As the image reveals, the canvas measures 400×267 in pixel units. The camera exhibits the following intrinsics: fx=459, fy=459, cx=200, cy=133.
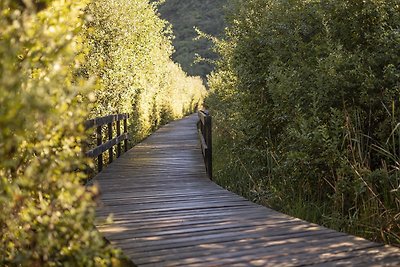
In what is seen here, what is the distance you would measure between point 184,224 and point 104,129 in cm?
635

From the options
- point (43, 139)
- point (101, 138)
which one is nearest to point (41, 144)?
point (43, 139)

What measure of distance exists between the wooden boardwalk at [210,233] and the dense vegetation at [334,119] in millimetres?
680

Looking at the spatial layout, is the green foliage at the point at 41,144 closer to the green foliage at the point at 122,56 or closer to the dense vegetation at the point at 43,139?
the dense vegetation at the point at 43,139

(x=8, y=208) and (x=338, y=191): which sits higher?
(x=8, y=208)

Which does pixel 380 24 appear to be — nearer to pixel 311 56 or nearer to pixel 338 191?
pixel 311 56

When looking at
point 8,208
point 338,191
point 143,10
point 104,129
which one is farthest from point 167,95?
point 8,208

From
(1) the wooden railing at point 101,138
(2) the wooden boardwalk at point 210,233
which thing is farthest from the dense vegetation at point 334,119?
(1) the wooden railing at point 101,138

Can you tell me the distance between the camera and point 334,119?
18.4 ft

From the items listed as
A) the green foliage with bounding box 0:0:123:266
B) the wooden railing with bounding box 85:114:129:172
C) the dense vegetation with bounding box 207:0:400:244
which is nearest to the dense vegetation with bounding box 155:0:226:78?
the wooden railing with bounding box 85:114:129:172

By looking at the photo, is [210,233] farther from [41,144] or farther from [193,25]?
[193,25]

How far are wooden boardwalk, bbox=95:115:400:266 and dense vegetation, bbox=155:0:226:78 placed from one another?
4827 centimetres

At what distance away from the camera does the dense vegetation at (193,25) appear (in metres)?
56.9

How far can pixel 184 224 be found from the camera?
446cm

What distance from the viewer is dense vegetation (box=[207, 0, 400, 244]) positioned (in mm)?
4910
